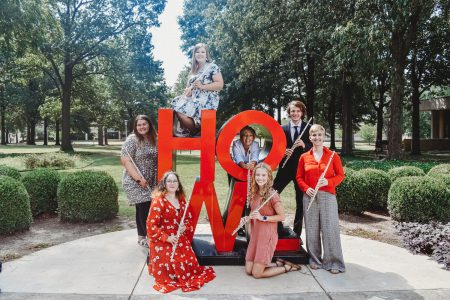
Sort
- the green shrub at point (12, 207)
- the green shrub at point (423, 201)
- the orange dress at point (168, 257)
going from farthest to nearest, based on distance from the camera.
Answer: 1. the green shrub at point (423, 201)
2. the green shrub at point (12, 207)
3. the orange dress at point (168, 257)

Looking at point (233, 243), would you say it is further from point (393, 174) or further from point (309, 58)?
point (309, 58)

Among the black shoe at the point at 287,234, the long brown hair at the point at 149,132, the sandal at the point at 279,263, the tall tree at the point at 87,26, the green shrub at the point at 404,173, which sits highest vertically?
the tall tree at the point at 87,26

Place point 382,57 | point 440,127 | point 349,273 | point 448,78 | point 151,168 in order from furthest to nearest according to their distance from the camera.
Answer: point 440,127 → point 448,78 → point 382,57 → point 151,168 → point 349,273

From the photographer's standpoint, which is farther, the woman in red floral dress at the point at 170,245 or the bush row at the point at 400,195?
the bush row at the point at 400,195

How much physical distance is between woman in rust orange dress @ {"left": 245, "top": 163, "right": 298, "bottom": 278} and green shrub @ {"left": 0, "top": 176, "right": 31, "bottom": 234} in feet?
13.1

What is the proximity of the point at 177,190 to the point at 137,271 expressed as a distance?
108 centimetres

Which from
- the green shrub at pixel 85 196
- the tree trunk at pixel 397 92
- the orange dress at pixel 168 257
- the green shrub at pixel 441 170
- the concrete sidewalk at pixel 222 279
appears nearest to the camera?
the concrete sidewalk at pixel 222 279

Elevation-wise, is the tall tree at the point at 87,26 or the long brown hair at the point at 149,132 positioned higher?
the tall tree at the point at 87,26

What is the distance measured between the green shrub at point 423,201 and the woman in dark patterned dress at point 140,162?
442 cm

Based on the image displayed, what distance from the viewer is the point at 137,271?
4559mm

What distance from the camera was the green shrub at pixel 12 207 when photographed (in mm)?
6004

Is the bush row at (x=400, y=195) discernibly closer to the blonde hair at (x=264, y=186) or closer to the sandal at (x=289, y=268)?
the sandal at (x=289, y=268)

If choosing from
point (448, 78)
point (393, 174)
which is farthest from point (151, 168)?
point (448, 78)

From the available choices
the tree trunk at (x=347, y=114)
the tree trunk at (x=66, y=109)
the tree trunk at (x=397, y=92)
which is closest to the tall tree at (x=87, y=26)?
the tree trunk at (x=66, y=109)
